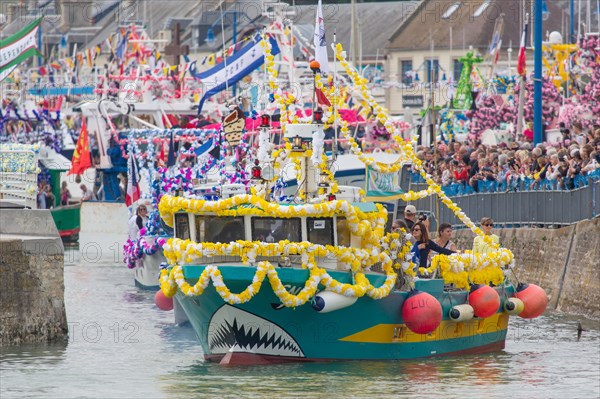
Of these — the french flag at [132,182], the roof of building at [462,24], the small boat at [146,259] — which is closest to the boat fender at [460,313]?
the small boat at [146,259]

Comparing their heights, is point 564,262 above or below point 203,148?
below

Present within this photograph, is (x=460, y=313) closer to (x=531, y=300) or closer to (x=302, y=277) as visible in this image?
(x=531, y=300)

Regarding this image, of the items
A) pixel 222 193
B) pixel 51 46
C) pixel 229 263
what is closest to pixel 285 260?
pixel 229 263

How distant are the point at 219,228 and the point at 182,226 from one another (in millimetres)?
689

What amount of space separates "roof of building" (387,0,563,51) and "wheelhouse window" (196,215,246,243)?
162 feet

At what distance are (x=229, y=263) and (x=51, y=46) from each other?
78823 millimetres

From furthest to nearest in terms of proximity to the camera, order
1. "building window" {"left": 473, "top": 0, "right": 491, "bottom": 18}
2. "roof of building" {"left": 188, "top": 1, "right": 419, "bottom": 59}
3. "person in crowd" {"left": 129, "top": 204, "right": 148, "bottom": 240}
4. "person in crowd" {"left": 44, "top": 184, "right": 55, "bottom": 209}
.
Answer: "roof of building" {"left": 188, "top": 1, "right": 419, "bottom": 59} → "building window" {"left": 473, "top": 0, "right": 491, "bottom": 18} → "person in crowd" {"left": 44, "top": 184, "right": 55, "bottom": 209} → "person in crowd" {"left": 129, "top": 204, "right": 148, "bottom": 240}

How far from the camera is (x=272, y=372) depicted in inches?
902

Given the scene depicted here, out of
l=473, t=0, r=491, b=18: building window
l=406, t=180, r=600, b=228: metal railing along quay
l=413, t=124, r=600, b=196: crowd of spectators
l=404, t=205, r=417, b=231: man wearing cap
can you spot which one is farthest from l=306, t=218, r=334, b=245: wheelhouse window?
l=473, t=0, r=491, b=18: building window

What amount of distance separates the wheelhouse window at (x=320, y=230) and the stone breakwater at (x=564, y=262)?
7.78 m

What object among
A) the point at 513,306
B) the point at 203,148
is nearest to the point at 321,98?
the point at 513,306

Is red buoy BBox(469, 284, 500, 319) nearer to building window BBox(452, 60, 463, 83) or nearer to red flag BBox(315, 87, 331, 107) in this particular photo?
red flag BBox(315, 87, 331, 107)

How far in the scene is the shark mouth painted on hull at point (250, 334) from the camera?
75.8 feet

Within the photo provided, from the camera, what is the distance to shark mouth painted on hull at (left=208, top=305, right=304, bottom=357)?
23.1 metres
